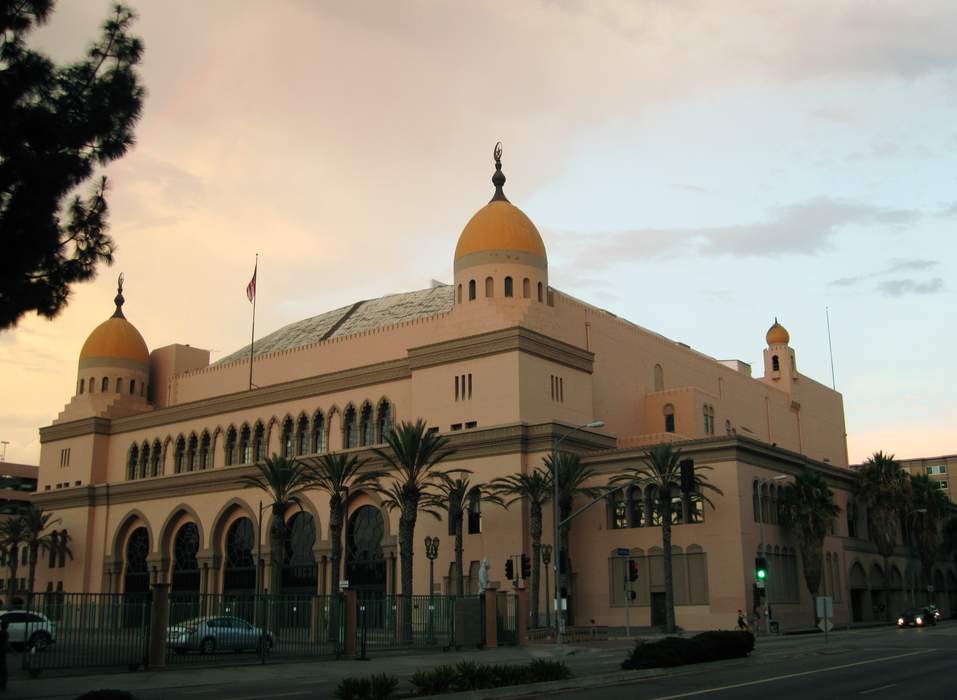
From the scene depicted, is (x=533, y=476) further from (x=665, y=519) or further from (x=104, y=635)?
(x=104, y=635)

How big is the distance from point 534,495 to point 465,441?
658cm

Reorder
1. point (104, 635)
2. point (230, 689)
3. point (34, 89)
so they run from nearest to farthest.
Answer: point (34, 89)
point (230, 689)
point (104, 635)

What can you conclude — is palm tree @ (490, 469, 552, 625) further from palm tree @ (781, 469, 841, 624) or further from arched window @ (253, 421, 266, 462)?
arched window @ (253, 421, 266, 462)

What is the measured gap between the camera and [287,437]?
67.8m

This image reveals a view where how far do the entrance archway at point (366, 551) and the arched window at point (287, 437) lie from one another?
796 centimetres

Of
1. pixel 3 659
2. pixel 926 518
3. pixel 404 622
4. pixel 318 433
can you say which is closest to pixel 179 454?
pixel 318 433

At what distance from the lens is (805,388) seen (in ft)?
304

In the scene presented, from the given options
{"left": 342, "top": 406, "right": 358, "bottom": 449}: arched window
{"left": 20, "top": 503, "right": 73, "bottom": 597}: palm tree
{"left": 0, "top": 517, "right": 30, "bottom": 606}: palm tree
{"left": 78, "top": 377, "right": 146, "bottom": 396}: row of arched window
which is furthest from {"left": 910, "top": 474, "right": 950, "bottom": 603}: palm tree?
{"left": 0, "top": 517, "right": 30, "bottom": 606}: palm tree

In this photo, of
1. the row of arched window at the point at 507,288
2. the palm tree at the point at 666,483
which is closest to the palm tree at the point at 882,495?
the palm tree at the point at 666,483

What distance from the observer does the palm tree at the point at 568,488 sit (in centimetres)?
5244

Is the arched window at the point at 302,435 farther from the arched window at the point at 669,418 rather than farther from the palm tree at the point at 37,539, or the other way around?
the arched window at the point at 669,418

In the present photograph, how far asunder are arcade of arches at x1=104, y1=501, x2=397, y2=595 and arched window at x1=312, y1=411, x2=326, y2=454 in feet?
13.8

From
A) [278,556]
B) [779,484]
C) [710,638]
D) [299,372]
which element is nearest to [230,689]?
[710,638]

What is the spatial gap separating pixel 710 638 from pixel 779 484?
95.9ft
